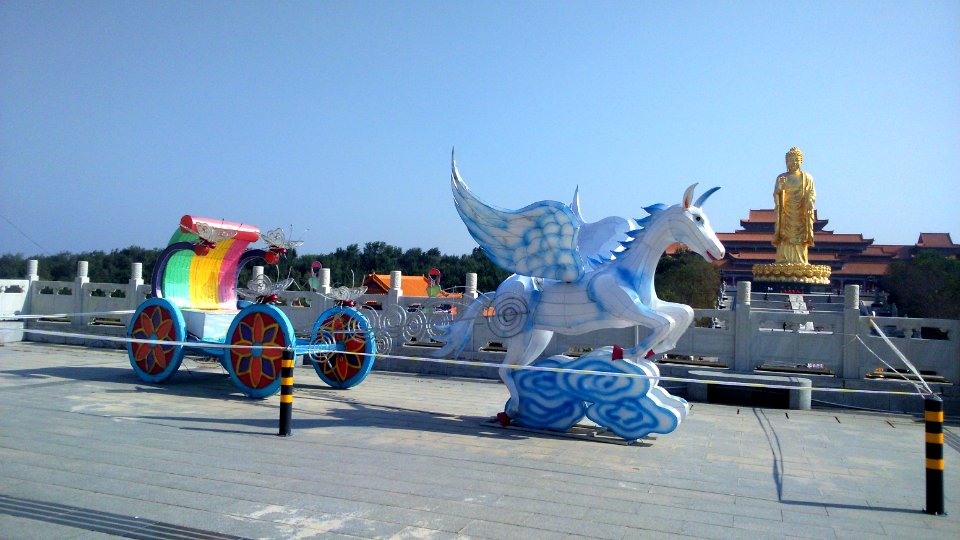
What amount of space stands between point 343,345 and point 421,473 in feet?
15.0

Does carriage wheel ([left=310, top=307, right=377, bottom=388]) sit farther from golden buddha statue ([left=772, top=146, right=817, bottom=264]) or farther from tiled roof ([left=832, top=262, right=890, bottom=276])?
tiled roof ([left=832, top=262, right=890, bottom=276])

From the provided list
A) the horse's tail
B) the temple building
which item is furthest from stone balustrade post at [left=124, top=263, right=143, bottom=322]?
the temple building

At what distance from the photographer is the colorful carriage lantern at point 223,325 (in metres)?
8.88

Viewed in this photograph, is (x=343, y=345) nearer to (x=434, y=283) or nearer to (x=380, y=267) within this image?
(x=434, y=283)

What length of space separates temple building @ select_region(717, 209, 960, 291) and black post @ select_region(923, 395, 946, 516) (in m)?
37.7

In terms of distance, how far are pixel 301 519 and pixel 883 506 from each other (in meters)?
3.99

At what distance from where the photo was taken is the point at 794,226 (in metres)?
20.6

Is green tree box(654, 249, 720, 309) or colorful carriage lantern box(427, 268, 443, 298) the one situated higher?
green tree box(654, 249, 720, 309)

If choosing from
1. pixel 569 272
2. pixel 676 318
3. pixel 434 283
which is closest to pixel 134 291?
pixel 434 283

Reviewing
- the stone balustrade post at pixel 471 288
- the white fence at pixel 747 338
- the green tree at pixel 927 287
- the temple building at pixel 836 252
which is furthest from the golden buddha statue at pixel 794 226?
the temple building at pixel 836 252

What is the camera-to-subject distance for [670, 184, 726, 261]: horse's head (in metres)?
6.99

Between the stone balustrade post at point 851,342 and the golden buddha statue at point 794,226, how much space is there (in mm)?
10654

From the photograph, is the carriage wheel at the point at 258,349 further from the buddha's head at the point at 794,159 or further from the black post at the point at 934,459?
the buddha's head at the point at 794,159

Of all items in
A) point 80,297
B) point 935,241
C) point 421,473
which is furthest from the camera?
point 935,241
